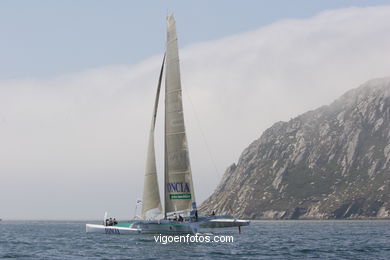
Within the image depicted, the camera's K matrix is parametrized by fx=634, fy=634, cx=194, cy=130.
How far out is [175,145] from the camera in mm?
71125

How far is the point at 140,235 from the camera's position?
78.9m

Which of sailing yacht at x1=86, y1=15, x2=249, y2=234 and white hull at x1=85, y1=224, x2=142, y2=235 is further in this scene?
white hull at x1=85, y1=224, x2=142, y2=235

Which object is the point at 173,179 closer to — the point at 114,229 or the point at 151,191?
the point at 151,191

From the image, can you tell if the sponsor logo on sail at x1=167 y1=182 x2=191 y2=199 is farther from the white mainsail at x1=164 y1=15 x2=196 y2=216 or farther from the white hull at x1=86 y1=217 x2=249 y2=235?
the white hull at x1=86 y1=217 x2=249 y2=235

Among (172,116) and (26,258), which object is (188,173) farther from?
(26,258)

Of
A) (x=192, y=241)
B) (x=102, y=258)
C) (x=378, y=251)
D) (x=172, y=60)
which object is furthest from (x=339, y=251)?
(x=172, y=60)

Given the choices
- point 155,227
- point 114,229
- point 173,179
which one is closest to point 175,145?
point 173,179

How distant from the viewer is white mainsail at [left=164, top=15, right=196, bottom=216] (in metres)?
70.9

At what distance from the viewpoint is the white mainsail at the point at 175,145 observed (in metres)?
70.9

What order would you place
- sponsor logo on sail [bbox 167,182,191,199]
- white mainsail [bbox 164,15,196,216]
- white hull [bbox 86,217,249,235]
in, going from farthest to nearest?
sponsor logo on sail [bbox 167,182,191,199], white mainsail [bbox 164,15,196,216], white hull [bbox 86,217,249,235]

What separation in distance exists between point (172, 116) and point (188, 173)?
6786 millimetres

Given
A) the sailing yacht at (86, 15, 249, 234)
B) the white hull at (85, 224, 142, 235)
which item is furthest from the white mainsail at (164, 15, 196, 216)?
the white hull at (85, 224, 142, 235)

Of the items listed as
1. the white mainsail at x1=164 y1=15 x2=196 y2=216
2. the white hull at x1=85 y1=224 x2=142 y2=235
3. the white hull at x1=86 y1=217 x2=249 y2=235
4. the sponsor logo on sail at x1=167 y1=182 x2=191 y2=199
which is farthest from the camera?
the white hull at x1=85 y1=224 x2=142 y2=235

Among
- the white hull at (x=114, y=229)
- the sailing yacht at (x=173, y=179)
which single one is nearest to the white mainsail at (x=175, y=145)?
the sailing yacht at (x=173, y=179)
